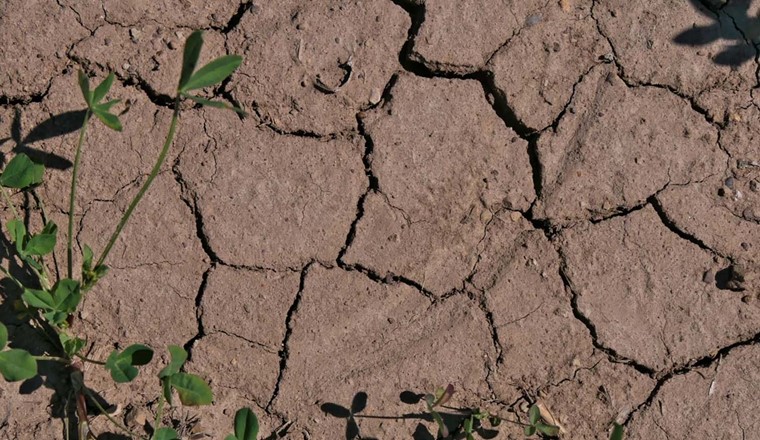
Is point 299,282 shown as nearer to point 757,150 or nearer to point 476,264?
point 476,264

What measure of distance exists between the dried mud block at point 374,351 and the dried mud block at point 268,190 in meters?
0.16

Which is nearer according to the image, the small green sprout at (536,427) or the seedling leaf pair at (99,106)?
the seedling leaf pair at (99,106)

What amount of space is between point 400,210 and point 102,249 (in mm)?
1090

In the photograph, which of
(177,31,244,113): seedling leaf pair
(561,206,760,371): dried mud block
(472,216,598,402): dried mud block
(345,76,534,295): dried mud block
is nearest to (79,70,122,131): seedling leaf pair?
(177,31,244,113): seedling leaf pair

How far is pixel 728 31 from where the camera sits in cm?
341

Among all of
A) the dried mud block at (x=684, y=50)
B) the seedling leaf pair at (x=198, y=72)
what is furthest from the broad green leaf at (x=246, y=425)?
the dried mud block at (x=684, y=50)

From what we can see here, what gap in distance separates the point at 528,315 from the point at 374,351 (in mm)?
587

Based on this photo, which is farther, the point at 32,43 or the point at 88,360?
the point at 32,43

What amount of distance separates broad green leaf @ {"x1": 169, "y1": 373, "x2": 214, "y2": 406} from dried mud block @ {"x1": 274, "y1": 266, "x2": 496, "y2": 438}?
0.35 meters

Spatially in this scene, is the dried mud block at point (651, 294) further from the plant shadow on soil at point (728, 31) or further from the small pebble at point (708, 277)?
the plant shadow on soil at point (728, 31)

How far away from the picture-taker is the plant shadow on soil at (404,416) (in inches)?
123

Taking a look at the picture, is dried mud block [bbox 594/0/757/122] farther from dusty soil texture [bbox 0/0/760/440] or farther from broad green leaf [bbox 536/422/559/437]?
broad green leaf [bbox 536/422/559/437]

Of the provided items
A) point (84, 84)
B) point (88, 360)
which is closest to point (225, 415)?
point (88, 360)

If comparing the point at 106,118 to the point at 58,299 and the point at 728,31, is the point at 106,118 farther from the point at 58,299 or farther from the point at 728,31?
the point at 728,31
